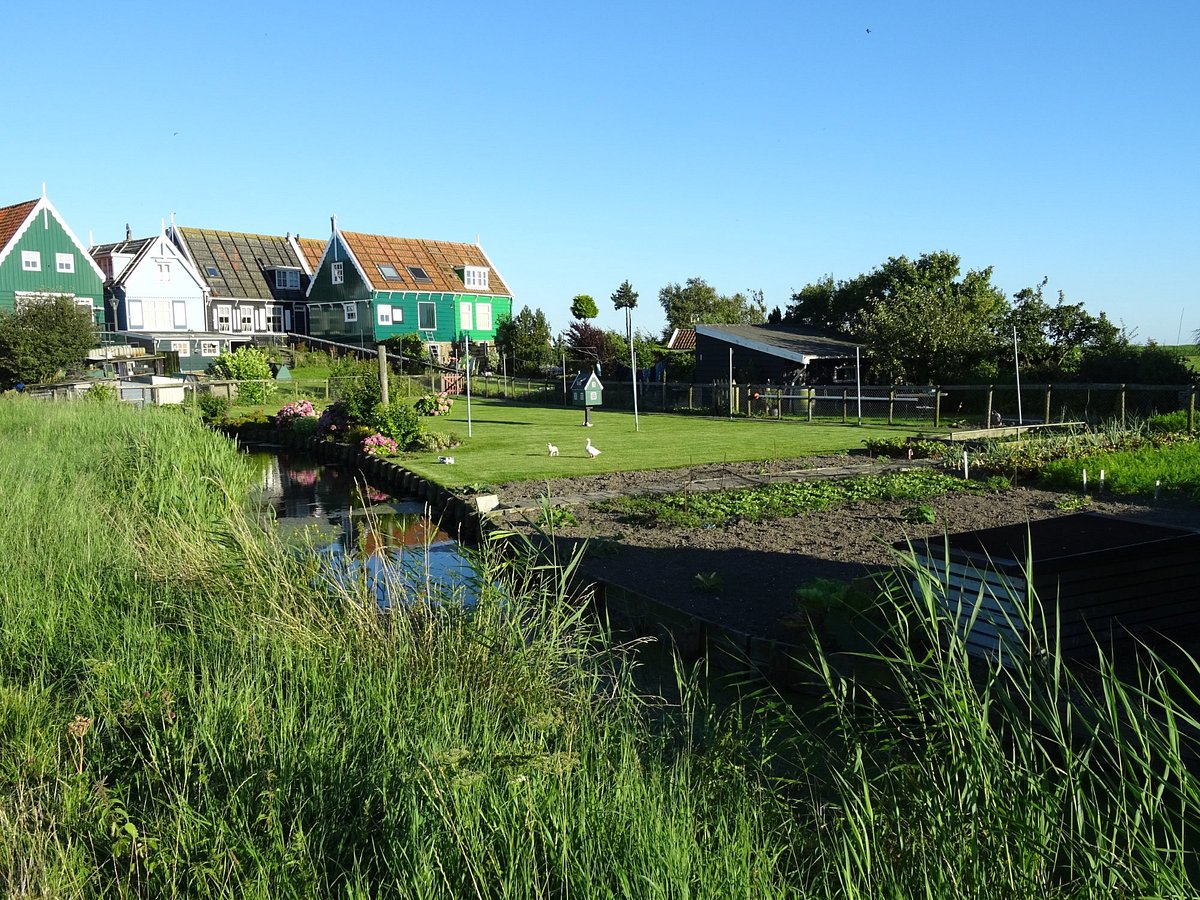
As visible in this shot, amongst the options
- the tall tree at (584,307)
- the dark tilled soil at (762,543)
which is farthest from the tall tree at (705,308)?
the dark tilled soil at (762,543)

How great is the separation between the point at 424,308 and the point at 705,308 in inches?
993

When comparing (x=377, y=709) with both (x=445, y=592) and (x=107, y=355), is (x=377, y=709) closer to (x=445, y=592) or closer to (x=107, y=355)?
(x=445, y=592)

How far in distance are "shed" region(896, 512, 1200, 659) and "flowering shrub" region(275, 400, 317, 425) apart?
2576 cm

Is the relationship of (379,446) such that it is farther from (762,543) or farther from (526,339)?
(526,339)

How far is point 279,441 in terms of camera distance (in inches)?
1211

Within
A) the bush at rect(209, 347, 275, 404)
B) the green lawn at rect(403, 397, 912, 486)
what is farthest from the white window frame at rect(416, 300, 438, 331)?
the green lawn at rect(403, 397, 912, 486)

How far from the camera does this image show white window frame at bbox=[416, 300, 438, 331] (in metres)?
57.3

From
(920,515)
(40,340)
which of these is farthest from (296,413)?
(920,515)

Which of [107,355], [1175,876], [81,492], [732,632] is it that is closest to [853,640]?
[732,632]

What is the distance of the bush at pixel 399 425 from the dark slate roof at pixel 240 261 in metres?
38.0

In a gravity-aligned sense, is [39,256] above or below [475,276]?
above

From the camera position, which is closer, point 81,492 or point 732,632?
point 732,632

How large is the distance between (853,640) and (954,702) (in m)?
3.66

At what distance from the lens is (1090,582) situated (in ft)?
22.3
